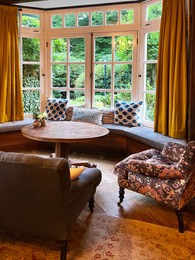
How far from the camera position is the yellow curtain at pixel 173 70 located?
3975 mm

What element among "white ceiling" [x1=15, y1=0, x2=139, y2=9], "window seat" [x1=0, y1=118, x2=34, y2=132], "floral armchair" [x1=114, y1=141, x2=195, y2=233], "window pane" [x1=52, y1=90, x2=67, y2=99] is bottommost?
"floral armchair" [x1=114, y1=141, x2=195, y2=233]

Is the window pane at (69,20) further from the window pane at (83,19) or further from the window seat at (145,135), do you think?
the window seat at (145,135)

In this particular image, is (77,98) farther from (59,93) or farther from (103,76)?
(103,76)

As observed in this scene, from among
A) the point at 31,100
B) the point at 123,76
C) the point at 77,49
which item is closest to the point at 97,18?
the point at 77,49

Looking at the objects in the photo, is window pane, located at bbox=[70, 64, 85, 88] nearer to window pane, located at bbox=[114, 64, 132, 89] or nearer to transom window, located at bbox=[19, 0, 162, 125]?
transom window, located at bbox=[19, 0, 162, 125]

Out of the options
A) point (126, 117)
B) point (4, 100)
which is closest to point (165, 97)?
point (126, 117)

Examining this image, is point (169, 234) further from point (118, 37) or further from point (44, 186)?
point (118, 37)

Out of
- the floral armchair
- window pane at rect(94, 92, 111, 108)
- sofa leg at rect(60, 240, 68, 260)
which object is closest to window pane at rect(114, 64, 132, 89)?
window pane at rect(94, 92, 111, 108)

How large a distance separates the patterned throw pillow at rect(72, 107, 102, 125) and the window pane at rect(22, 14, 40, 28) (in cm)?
185

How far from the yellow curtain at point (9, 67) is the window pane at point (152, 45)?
90.2 inches

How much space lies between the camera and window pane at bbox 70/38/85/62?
5.55 m

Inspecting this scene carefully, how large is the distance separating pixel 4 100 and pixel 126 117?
2.13m

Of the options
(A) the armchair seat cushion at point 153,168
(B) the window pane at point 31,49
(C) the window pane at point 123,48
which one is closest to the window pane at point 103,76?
(C) the window pane at point 123,48

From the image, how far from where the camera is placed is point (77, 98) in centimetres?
573
